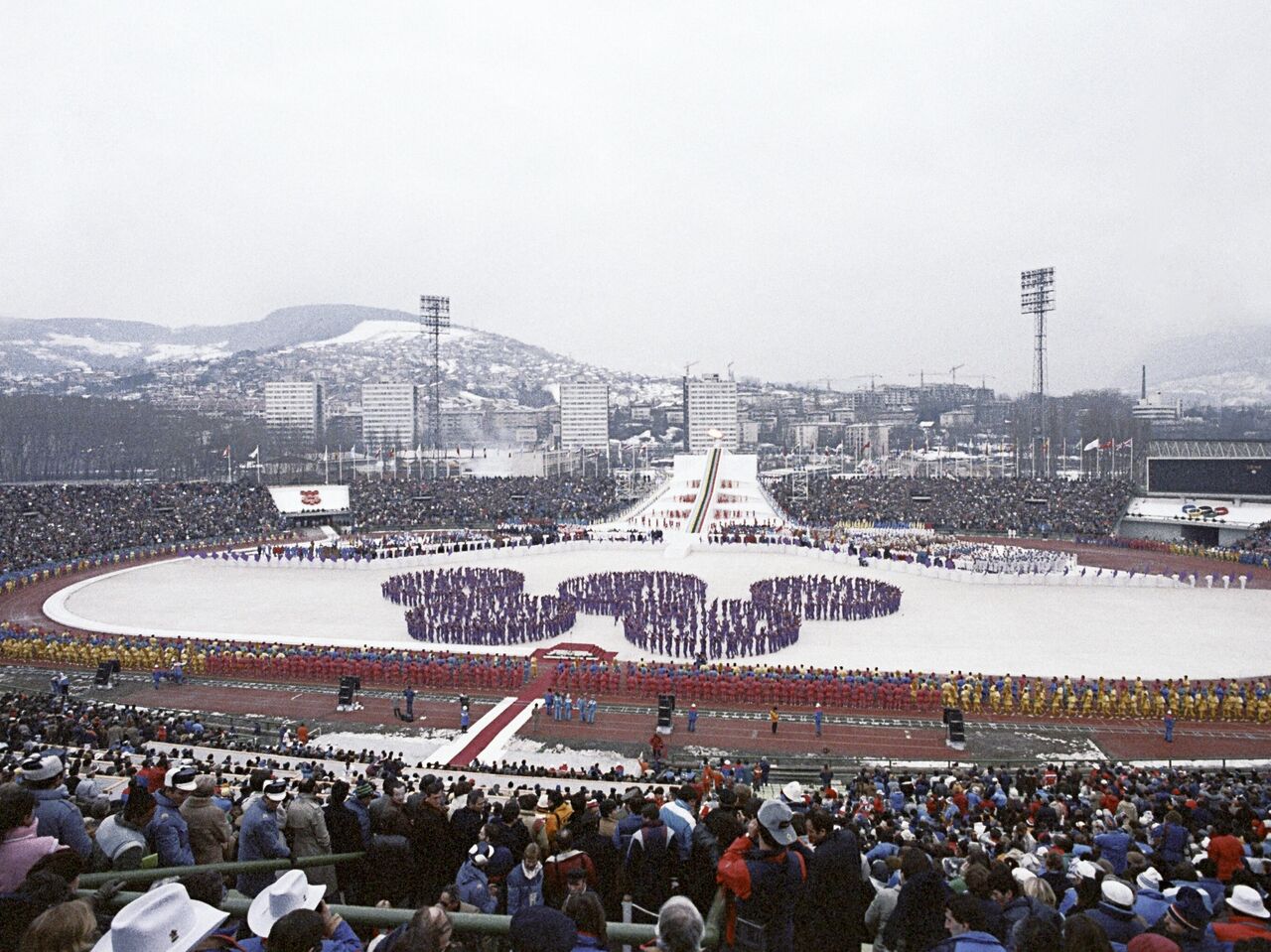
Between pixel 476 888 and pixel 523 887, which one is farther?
pixel 476 888

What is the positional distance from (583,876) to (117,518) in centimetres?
5090

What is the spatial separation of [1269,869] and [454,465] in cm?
7600

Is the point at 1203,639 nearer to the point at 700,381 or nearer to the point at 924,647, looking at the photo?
the point at 924,647

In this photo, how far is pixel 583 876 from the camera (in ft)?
12.8

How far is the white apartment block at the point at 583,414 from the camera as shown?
163000 mm

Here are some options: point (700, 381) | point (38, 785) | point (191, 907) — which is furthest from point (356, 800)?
point (700, 381)

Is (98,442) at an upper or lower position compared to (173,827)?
upper

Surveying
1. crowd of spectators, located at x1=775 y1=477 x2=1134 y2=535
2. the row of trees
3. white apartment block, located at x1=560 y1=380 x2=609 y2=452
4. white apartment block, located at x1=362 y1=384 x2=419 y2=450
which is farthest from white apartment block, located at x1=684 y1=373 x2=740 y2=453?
crowd of spectators, located at x1=775 y1=477 x2=1134 y2=535

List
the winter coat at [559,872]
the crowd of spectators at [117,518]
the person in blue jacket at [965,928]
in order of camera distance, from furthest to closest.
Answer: the crowd of spectators at [117,518], the winter coat at [559,872], the person in blue jacket at [965,928]

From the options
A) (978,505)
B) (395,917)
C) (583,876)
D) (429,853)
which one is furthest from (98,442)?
(395,917)

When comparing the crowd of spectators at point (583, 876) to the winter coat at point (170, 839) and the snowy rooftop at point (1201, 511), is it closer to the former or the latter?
the winter coat at point (170, 839)

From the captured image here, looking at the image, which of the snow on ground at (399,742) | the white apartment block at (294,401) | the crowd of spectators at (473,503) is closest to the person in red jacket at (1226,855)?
the snow on ground at (399,742)

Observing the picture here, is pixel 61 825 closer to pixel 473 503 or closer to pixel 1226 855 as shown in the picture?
pixel 1226 855

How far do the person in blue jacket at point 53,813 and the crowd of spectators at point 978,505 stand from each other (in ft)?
156
